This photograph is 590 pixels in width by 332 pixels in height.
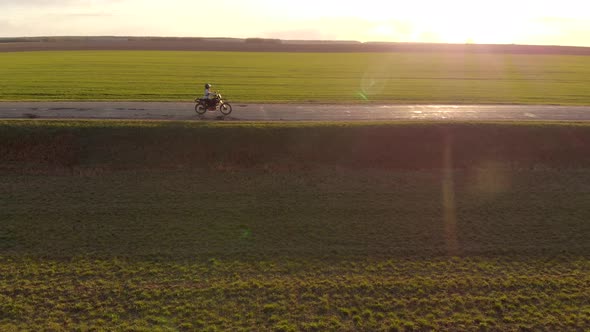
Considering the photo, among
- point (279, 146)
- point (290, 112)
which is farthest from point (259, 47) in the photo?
point (279, 146)

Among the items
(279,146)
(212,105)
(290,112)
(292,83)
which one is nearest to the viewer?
(279,146)

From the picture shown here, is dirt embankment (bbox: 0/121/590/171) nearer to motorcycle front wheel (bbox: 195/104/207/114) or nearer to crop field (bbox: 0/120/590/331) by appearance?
crop field (bbox: 0/120/590/331)

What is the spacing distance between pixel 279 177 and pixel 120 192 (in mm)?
6080

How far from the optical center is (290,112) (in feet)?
87.0

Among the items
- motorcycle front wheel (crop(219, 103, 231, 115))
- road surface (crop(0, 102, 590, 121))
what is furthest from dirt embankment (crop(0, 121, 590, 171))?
motorcycle front wheel (crop(219, 103, 231, 115))

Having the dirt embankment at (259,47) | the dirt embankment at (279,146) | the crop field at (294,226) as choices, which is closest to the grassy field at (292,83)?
the dirt embankment at (279,146)

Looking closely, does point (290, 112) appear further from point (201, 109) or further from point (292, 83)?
point (292, 83)

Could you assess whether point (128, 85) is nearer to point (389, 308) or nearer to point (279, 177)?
point (279, 177)

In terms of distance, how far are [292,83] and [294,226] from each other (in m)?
26.4

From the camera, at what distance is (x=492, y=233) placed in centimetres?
1526

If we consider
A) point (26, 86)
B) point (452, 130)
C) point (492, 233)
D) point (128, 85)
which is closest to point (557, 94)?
point (452, 130)

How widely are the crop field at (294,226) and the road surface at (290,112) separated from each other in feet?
7.55

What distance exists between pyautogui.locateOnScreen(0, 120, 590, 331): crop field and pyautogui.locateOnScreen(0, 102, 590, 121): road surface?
7.55 ft

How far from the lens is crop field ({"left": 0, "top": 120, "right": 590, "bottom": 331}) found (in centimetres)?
1106
